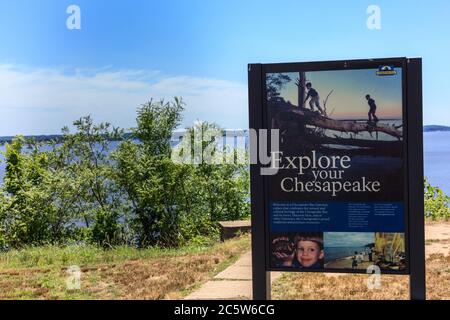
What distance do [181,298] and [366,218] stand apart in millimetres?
2302

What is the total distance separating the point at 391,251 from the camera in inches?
167

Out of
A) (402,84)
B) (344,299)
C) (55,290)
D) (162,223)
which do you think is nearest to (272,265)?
(344,299)

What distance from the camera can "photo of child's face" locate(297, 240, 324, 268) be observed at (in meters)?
4.35

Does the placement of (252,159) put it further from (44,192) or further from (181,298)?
(44,192)

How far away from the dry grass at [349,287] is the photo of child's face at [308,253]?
1280mm

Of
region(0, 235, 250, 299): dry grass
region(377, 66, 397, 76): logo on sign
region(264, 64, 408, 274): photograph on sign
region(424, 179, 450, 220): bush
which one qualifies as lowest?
region(0, 235, 250, 299): dry grass

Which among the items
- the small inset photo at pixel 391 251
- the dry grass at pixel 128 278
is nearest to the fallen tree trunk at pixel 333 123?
the small inset photo at pixel 391 251

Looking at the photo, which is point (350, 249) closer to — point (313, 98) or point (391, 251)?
point (391, 251)

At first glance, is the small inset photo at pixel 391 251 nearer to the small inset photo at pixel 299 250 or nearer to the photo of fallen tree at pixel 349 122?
the photo of fallen tree at pixel 349 122

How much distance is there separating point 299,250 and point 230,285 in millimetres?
1793

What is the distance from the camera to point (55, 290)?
251 inches

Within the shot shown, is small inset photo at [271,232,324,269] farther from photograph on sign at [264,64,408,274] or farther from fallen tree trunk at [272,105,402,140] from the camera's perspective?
fallen tree trunk at [272,105,402,140]

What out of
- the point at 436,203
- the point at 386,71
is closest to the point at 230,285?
the point at 386,71

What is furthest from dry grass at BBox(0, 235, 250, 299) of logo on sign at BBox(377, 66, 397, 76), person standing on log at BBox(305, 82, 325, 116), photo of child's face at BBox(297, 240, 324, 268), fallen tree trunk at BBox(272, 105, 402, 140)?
logo on sign at BBox(377, 66, 397, 76)
